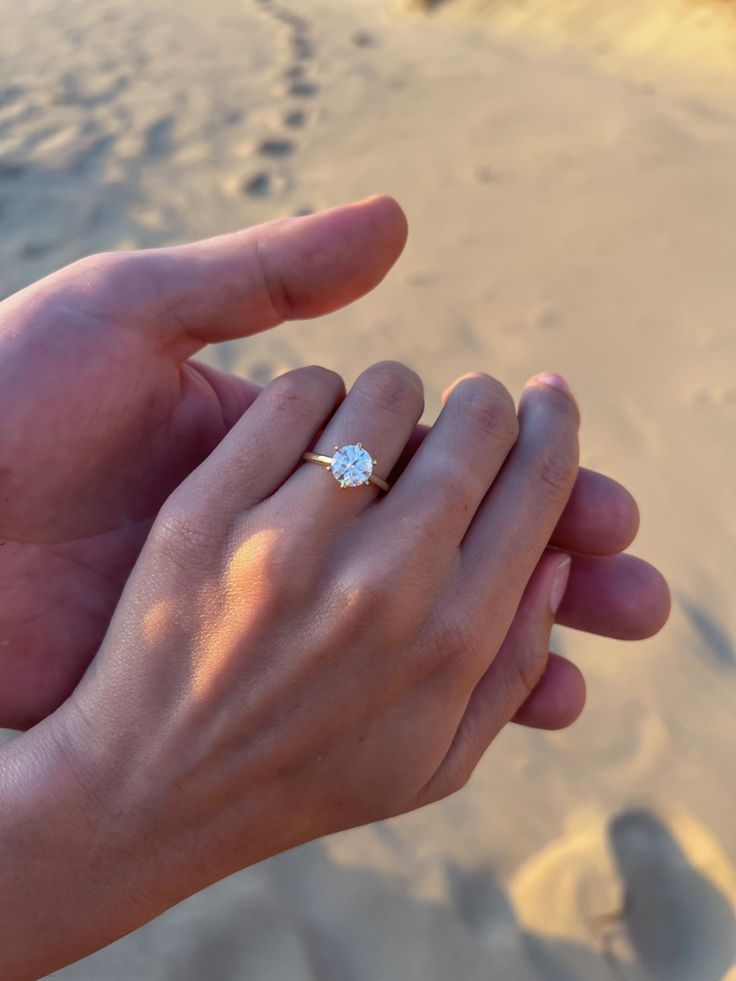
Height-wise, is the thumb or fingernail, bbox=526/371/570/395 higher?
fingernail, bbox=526/371/570/395

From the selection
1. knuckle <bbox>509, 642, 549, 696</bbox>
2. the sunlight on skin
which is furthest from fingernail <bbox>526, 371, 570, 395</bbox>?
the sunlight on skin

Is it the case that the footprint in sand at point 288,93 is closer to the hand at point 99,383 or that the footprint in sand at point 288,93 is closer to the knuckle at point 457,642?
the hand at point 99,383

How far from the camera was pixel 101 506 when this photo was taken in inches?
50.6

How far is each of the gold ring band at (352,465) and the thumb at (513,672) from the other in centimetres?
27

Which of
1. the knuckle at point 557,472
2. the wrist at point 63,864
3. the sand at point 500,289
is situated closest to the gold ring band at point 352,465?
the knuckle at point 557,472

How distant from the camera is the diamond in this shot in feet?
3.50

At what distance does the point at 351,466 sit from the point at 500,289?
1587 mm

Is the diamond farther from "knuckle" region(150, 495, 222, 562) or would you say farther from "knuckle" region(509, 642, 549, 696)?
"knuckle" region(509, 642, 549, 696)

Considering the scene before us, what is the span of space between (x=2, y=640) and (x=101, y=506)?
23 cm

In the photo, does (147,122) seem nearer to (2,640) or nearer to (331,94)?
(331,94)

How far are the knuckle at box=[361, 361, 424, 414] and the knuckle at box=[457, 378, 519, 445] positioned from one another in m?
0.06

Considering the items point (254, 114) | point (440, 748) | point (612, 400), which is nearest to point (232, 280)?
point (440, 748)

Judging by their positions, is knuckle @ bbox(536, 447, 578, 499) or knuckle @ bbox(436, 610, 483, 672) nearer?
knuckle @ bbox(436, 610, 483, 672)

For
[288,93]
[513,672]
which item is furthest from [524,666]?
[288,93]
